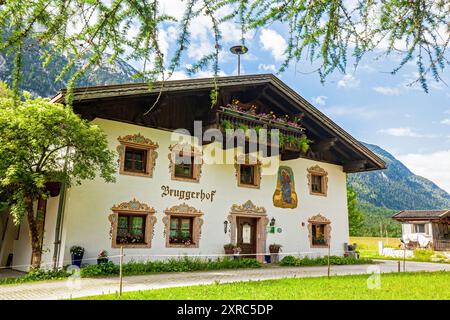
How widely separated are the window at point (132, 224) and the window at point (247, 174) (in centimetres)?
443

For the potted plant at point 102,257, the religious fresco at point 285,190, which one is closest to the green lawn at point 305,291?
the potted plant at point 102,257

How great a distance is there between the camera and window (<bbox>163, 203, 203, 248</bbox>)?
45.7 feet

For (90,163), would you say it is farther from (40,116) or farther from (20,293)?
(20,293)

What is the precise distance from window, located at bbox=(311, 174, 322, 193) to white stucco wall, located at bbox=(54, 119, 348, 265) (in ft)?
1.45

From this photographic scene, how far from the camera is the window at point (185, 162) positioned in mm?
14438

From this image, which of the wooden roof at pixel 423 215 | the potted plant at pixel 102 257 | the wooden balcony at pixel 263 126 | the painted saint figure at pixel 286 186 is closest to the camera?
the potted plant at pixel 102 257

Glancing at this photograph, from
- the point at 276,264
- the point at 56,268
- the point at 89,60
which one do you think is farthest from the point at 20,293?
the point at 276,264

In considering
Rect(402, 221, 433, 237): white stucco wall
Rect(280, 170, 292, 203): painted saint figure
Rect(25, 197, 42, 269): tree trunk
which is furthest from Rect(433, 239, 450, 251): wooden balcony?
Rect(25, 197, 42, 269): tree trunk

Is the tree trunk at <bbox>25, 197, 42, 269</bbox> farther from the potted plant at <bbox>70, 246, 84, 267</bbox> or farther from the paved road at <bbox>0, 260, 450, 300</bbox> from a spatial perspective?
the paved road at <bbox>0, 260, 450, 300</bbox>

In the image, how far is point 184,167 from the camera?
48.5ft

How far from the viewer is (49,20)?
9.74ft

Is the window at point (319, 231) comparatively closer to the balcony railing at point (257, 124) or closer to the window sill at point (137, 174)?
the balcony railing at point (257, 124)

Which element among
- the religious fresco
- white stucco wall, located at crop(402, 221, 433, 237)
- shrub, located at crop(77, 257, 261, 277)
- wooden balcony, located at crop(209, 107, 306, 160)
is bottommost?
shrub, located at crop(77, 257, 261, 277)

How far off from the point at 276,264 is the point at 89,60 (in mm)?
14121
